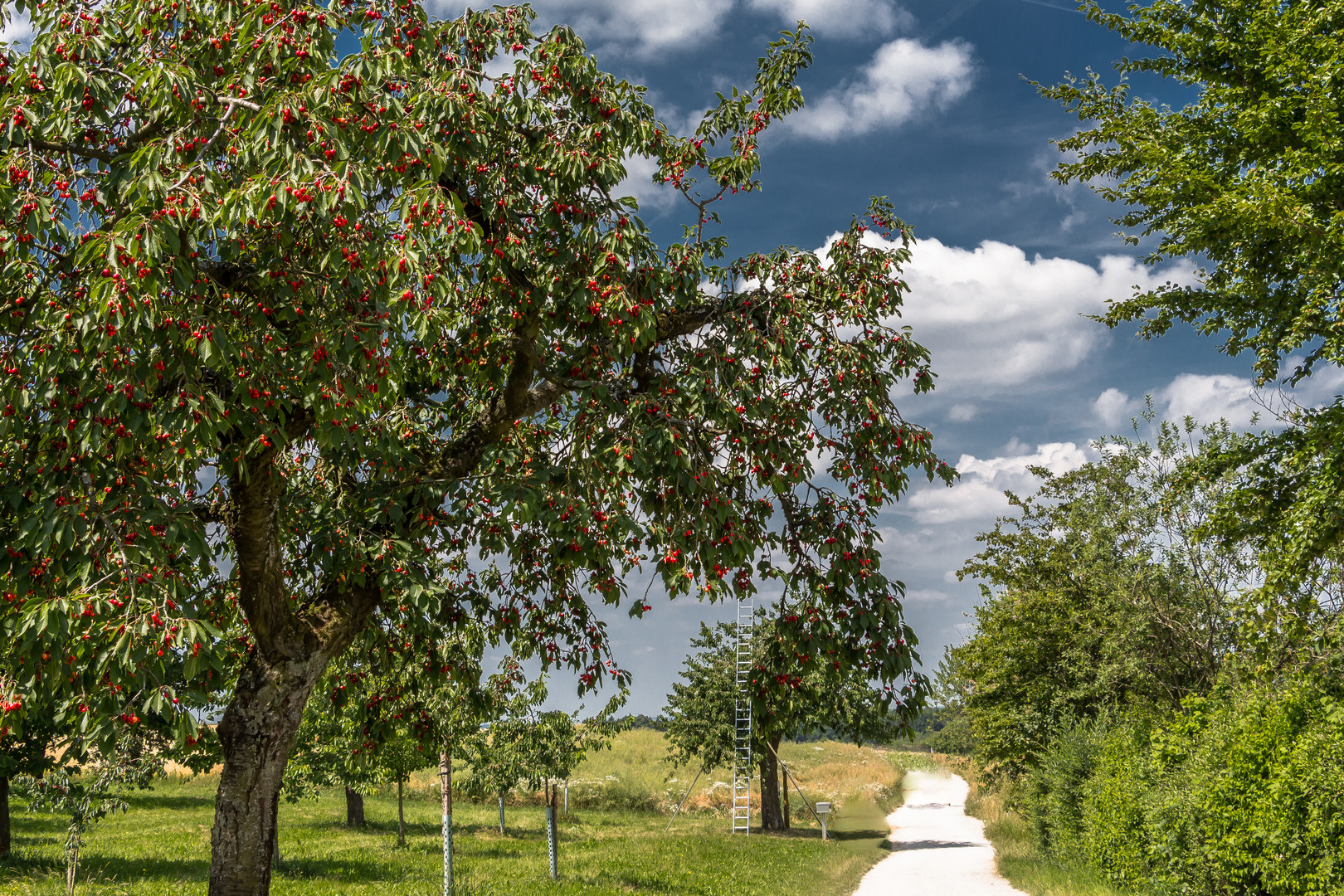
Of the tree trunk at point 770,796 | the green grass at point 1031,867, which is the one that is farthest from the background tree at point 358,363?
the tree trunk at point 770,796

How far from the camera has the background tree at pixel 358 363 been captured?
521 cm

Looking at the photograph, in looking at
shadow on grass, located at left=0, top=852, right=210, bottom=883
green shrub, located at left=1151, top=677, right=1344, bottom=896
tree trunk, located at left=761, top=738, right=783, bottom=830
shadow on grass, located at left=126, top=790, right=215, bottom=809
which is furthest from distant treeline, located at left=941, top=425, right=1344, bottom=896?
shadow on grass, located at left=126, top=790, right=215, bottom=809

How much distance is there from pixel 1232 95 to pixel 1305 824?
45.0 ft

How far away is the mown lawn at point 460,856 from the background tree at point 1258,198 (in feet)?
36.0

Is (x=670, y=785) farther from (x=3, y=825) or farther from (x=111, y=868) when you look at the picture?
(x=3, y=825)

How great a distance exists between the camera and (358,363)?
19.2 ft

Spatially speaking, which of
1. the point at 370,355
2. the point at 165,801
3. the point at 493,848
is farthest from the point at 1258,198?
the point at 165,801

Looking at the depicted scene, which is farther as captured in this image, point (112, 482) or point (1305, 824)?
point (1305, 824)

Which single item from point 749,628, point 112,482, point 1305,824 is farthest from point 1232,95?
point 749,628

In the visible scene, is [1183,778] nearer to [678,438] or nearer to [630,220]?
[678,438]

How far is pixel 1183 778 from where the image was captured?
1073 centimetres

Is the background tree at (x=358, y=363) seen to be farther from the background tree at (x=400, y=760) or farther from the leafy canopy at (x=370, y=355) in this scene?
the background tree at (x=400, y=760)

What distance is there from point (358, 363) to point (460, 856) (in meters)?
18.8

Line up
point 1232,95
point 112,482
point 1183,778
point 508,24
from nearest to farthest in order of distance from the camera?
point 112,482 → point 508,24 → point 1183,778 → point 1232,95
